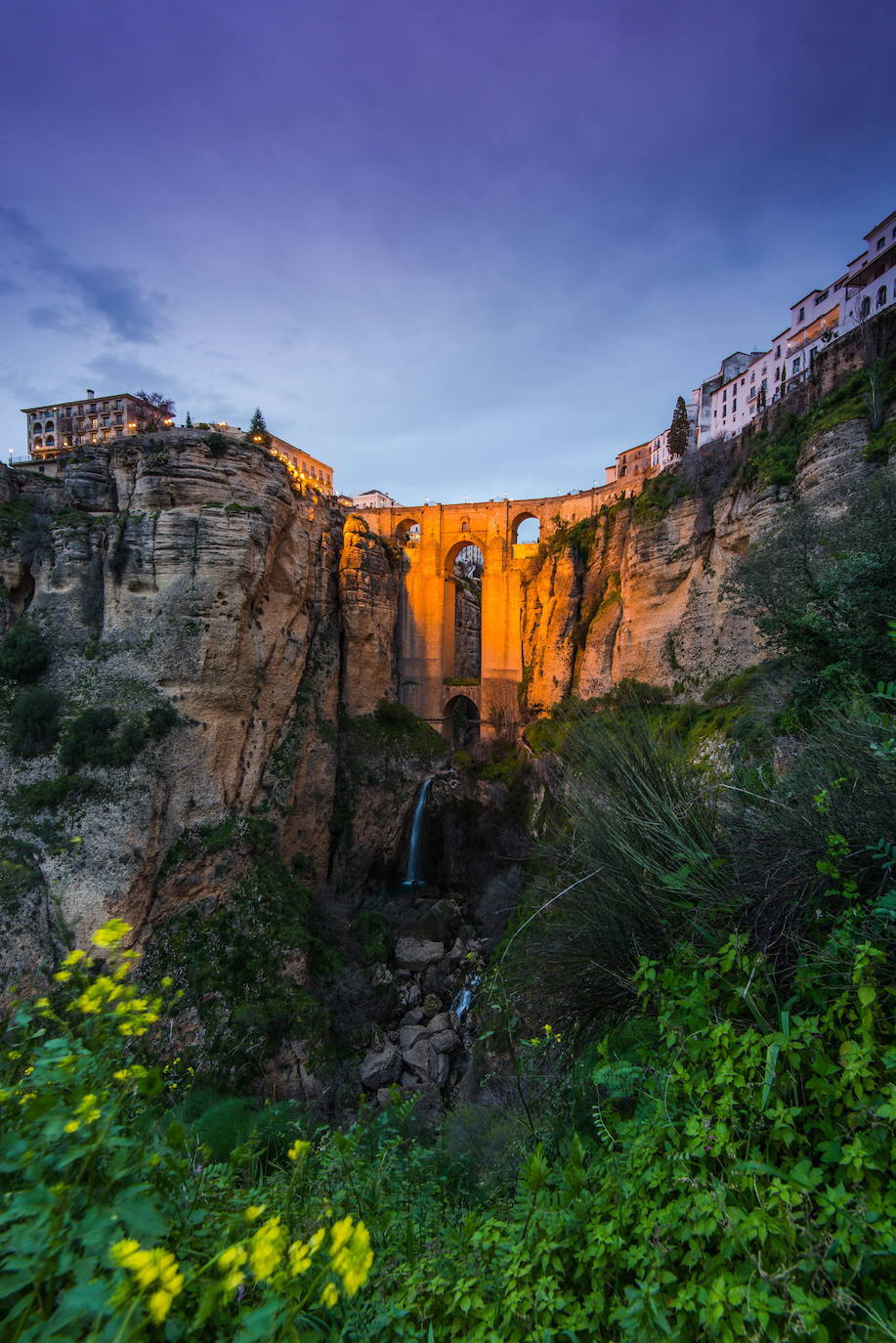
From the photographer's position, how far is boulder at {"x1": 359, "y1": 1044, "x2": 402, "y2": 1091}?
11.4 meters

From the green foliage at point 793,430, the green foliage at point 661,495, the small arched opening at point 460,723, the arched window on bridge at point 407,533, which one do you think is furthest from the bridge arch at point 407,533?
the green foliage at point 793,430

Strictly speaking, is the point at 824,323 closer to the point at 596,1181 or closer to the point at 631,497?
the point at 631,497

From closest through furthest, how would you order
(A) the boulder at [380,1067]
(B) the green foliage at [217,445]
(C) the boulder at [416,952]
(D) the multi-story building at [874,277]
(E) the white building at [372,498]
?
(A) the boulder at [380,1067], (B) the green foliage at [217,445], (C) the boulder at [416,952], (D) the multi-story building at [874,277], (E) the white building at [372,498]

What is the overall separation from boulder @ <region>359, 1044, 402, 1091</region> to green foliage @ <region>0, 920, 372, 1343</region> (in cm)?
1186

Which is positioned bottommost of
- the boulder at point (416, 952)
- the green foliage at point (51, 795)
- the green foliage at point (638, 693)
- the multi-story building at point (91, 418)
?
the boulder at point (416, 952)

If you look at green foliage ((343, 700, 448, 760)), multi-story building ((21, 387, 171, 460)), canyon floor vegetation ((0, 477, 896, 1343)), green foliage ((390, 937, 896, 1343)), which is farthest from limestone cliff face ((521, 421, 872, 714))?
multi-story building ((21, 387, 171, 460))

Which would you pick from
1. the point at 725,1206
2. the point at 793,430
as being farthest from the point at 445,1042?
the point at 793,430

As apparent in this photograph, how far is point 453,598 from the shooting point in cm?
2684

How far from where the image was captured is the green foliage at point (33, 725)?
496 inches

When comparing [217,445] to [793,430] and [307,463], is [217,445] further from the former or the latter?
[307,463]

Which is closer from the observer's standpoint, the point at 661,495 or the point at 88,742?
the point at 88,742

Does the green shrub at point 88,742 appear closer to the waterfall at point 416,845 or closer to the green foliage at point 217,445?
the green foliage at point 217,445

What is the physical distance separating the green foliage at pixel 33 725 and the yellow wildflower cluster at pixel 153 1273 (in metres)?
14.6

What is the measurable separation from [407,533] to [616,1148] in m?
27.0
